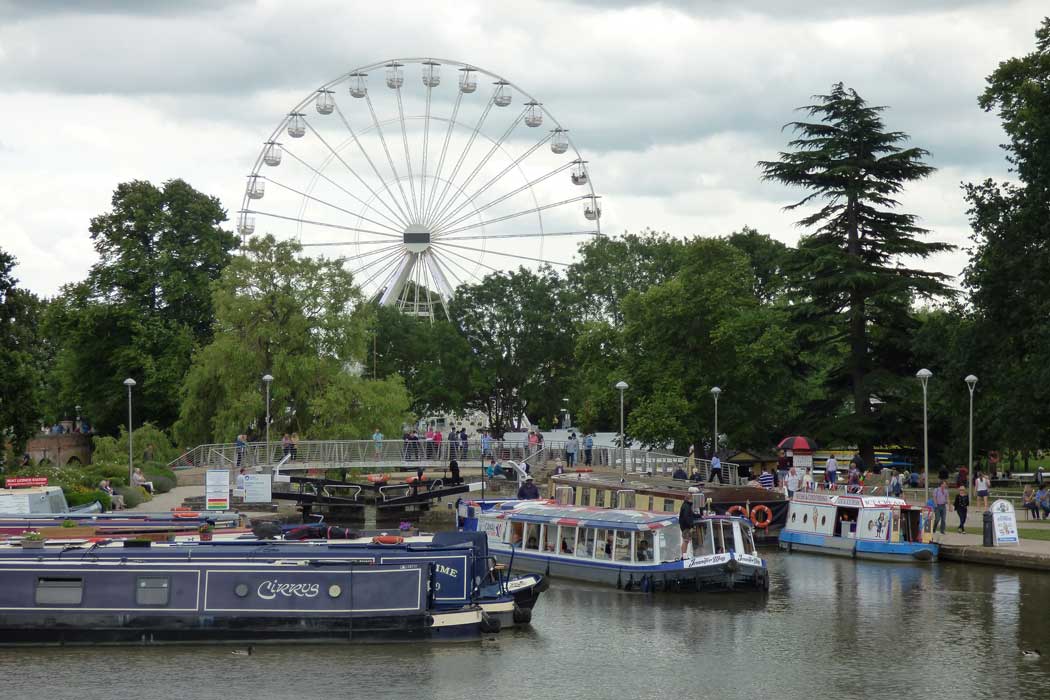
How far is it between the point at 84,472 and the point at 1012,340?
39935 millimetres

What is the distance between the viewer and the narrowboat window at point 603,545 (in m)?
40.0

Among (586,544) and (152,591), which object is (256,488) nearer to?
(586,544)

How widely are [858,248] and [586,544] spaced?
126 ft

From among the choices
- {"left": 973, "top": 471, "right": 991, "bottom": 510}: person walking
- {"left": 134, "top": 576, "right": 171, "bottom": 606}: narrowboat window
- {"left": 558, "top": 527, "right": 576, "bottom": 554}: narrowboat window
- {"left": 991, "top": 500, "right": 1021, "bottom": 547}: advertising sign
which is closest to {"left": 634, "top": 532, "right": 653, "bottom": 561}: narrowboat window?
{"left": 558, "top": 527, "right": 576, "bottom": 554}: narrowboat window

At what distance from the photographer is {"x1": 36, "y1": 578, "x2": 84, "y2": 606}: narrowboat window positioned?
29844mm

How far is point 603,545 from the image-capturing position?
4019 centimetres

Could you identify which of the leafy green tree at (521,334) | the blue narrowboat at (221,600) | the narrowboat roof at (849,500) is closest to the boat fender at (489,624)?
the blue narrowboat at (221,600)

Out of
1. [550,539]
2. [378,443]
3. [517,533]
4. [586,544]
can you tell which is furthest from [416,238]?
[586,544]

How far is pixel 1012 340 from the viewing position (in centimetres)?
6044

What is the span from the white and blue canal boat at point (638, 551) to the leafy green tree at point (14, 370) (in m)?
24.5

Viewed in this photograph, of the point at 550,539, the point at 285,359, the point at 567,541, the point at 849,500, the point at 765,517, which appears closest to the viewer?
the point at 567,541

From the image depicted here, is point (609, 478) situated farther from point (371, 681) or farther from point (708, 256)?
point (371, 681)

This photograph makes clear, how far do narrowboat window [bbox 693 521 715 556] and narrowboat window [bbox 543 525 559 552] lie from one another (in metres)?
4.64

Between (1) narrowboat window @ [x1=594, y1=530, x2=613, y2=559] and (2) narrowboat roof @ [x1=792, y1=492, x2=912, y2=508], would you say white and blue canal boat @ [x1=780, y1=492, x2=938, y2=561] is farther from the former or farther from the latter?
(1) narrowboat window @ [x1=594, y1=530, x2=613, y2=559]
